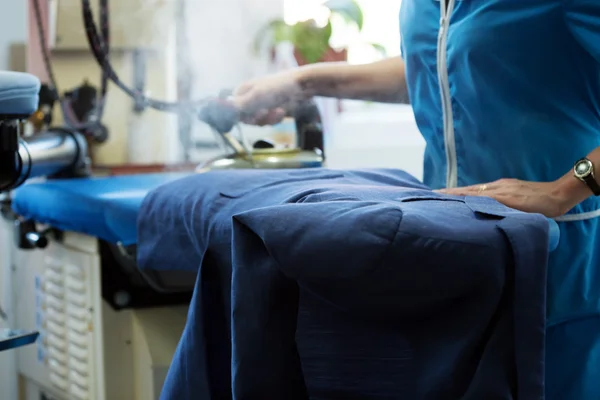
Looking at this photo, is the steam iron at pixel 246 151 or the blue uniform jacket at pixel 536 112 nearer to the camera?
the blue uniform jacket at pixel 536 112

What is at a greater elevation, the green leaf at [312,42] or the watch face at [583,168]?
the green leaf at [312,42]

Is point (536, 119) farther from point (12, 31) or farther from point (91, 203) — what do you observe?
point (12, 31)

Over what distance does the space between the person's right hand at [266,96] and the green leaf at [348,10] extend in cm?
127

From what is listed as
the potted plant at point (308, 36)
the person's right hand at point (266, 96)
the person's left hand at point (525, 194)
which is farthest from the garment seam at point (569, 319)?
the potted plant at point (308, 36)

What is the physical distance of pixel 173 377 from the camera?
0.98 m

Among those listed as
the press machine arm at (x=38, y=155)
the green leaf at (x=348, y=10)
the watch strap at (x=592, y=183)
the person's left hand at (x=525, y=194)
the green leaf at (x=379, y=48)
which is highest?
the green leaf at (x=348, y=10)

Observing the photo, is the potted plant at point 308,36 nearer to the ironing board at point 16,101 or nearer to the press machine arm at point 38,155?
the press machine arm at point 38,155

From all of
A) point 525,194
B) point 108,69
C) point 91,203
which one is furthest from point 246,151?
point 525,194

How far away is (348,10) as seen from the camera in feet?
9.75

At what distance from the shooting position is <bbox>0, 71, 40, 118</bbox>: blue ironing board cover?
52.4 inches

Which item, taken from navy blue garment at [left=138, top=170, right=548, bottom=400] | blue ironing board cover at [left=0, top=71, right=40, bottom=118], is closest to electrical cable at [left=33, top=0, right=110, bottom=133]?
blue ironing board cover at [left=0, top=71, right=40, bottom=118]

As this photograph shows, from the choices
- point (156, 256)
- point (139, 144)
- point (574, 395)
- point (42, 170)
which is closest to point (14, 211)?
point (42, 170)

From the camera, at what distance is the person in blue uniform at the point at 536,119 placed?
3.68 feet

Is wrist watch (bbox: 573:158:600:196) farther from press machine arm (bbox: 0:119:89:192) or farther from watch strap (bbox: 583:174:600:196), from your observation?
press machine arm (bbox: 0:119:89:192)
